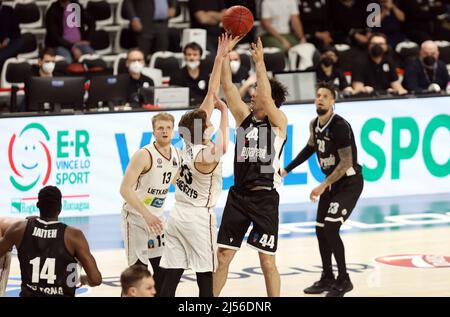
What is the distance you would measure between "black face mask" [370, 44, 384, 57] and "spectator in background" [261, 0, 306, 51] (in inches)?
97.2

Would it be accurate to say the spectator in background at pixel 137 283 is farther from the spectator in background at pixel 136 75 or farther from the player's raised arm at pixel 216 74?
the spectator in background at pixel 136 75

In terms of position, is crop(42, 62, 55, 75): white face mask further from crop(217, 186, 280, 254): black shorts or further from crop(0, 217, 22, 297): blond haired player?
crop(0, 217, 22, 297): blond haired player

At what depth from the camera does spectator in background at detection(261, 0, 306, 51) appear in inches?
839

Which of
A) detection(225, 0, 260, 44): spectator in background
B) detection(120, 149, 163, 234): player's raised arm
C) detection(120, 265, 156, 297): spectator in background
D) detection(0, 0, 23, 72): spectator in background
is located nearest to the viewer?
detection(120, 265, 156, 297): spectator in background

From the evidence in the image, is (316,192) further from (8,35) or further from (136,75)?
(8,35)

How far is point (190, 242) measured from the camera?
10430 millimetres

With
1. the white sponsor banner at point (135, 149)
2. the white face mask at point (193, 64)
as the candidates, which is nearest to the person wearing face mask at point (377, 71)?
the white sponsor banner at point (135, 149)

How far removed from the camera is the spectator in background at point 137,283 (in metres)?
8.16

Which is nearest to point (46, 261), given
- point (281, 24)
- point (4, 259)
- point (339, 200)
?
point (4, 259)

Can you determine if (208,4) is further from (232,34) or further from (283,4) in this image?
(232,34)

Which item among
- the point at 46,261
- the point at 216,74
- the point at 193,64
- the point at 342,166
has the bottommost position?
the point at 46,261

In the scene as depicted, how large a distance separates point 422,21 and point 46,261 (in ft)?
50.9

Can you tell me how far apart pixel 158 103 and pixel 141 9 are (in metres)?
4.73

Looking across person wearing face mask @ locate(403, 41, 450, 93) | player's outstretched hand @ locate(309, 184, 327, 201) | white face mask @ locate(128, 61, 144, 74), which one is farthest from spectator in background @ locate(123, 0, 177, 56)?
player's outstretched hand @ locate(309, 184, 327, 201)
